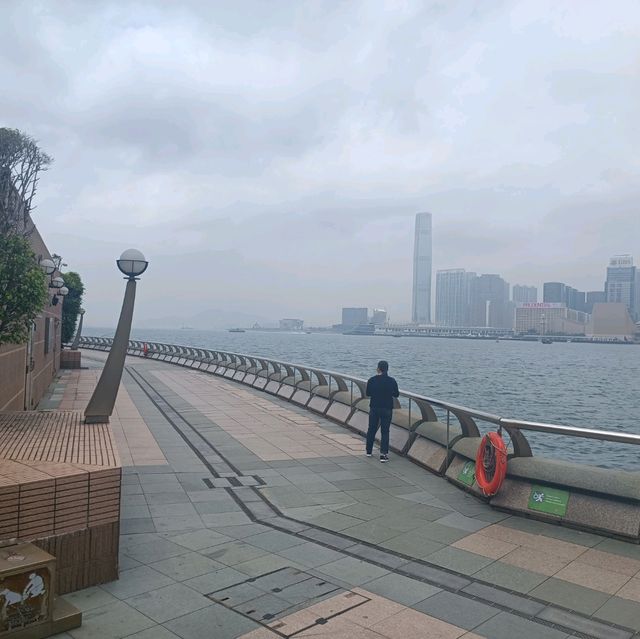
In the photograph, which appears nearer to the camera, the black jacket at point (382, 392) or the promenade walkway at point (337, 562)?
the promenade walkway at point (337, 562)

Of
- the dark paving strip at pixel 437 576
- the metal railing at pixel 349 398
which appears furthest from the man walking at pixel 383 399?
the dark paving strip at pixel 437 576

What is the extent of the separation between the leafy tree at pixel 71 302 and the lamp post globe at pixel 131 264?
81.4 ft

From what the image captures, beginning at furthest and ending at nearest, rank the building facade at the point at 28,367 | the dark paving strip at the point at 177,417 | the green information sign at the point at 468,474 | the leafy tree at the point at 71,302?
the leafy tree at the point at 71,302 < the building facade at the point at 28,367 < the dark paving strip at the point at 177,417 < the green information sign at the point at 468,474

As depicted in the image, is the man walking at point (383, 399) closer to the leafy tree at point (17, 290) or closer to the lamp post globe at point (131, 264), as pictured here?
the lamp post globe at point (131, 264)

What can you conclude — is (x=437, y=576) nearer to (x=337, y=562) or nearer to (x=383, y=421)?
(x=337, y=562)

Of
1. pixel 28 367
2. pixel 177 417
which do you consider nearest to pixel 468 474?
pixel 177 417

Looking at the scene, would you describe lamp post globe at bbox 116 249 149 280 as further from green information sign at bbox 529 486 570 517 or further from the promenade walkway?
green information sign at bbox 529 486 570 517

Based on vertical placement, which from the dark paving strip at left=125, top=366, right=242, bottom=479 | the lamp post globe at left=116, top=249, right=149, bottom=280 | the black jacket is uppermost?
the lamp post globe at left=116, top=249, right=149, bottom=280

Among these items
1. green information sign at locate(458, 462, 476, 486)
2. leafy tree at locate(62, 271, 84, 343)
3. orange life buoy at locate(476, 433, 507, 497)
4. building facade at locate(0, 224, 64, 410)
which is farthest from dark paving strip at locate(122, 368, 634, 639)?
leafy tree at locate(62, 271, 84, 343)

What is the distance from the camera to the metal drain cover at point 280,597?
176 inches

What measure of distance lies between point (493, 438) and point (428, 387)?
120ft

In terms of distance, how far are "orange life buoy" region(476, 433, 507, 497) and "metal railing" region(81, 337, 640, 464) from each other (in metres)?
0.25

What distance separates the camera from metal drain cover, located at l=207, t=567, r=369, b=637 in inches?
176

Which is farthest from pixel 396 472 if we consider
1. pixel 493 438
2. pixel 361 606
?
pixel 361 606
